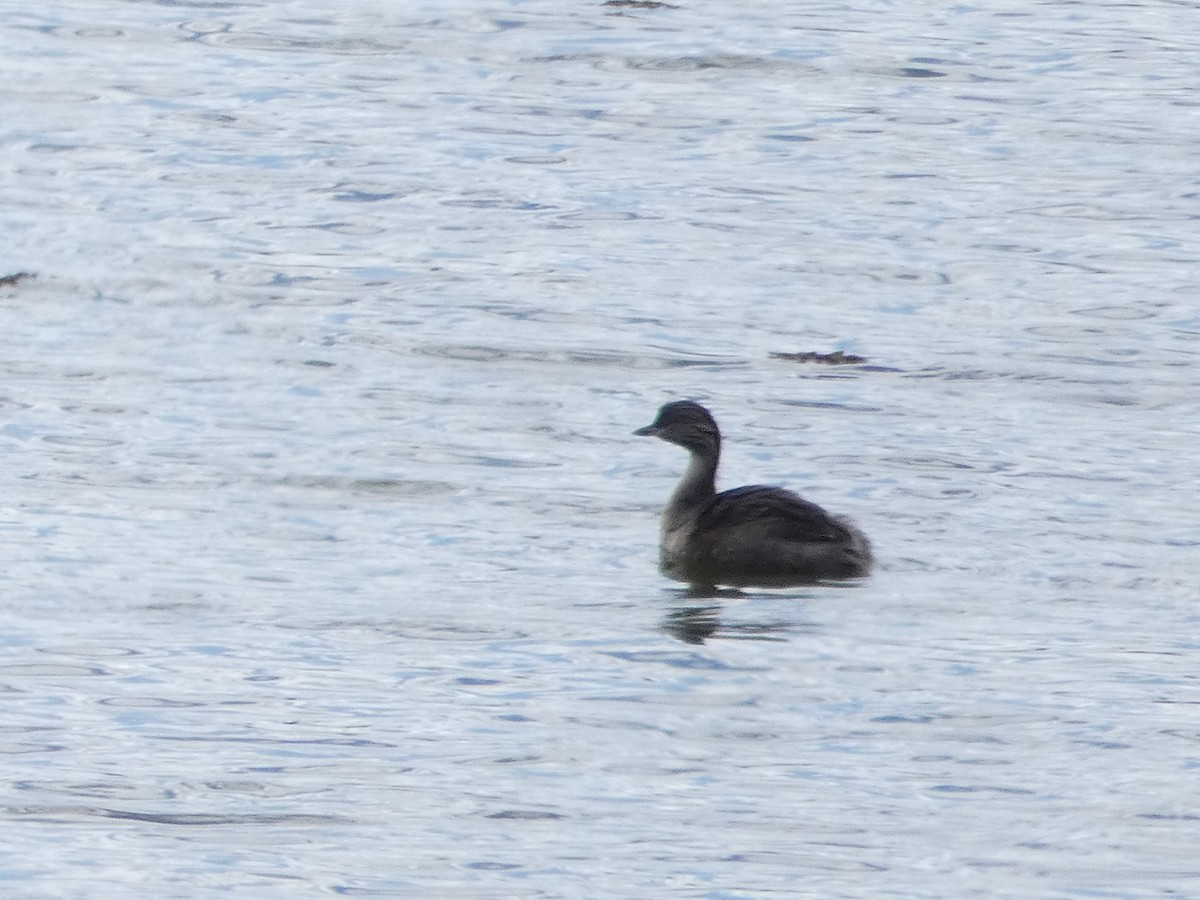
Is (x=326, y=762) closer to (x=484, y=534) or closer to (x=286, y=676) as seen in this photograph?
(x=286, y=676)

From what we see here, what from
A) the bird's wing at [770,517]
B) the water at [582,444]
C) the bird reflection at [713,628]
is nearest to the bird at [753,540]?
the bird's wing at [770,517]

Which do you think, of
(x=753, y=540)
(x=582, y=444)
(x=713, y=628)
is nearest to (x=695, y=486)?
(x=753, y=540)

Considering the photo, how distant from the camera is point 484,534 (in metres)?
11.8

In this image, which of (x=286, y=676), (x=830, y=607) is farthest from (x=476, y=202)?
(x=286, y=676)

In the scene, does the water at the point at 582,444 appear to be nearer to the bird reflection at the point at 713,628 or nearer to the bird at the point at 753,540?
the bird reflection at the point at 713,628

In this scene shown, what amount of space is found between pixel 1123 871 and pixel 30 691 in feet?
12.0

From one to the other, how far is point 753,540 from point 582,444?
1.76 metres

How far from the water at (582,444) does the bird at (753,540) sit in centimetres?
17

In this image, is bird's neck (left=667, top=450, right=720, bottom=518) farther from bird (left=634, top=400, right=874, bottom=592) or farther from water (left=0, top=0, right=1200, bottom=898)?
water (left=0, top=0, right=1200, bottom=898)

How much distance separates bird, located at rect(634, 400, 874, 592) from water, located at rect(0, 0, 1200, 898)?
170mm

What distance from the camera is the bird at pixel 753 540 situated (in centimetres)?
1145

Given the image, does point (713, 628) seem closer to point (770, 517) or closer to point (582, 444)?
point (770, 517)

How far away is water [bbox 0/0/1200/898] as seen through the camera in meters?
8.58

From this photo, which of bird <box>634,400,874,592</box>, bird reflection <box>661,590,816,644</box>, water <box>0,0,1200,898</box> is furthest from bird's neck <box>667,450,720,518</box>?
bird reflection <box>661,590,816,644</box>
